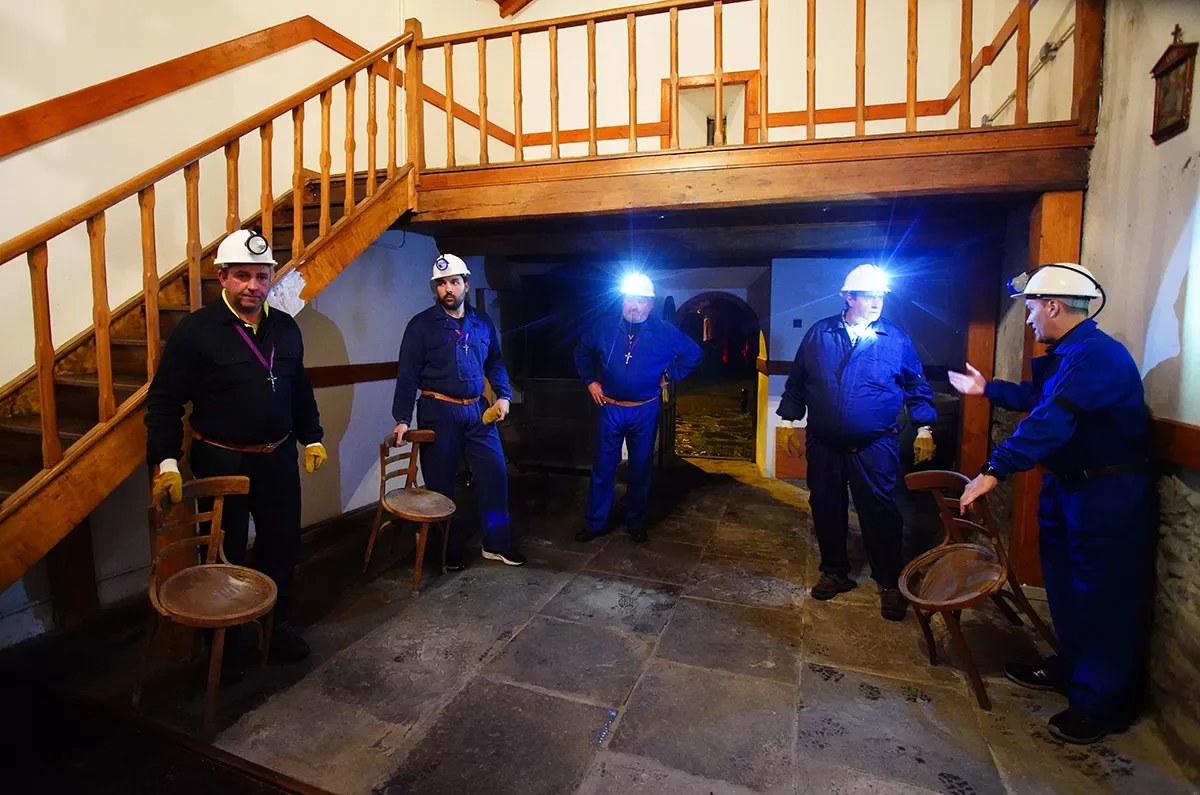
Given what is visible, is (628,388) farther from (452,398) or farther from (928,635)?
(928,635)

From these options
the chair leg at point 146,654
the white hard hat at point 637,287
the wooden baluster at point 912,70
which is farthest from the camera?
the white hard hat at point 637,287

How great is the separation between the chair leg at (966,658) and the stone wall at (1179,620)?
50 cm

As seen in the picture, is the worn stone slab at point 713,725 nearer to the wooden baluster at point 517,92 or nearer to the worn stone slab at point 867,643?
the worn stone slab at point 867,643

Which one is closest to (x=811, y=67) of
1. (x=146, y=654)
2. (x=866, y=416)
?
(x=866, y=416)

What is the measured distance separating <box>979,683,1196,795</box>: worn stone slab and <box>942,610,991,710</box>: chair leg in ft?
0.15

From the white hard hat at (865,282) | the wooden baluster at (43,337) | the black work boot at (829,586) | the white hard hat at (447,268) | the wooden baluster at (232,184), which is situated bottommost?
A: the black work boot at (829,586)

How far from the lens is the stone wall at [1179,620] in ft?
5.93

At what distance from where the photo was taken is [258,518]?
242 centimetres

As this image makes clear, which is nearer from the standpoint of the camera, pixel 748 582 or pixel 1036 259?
pixel 1036 259

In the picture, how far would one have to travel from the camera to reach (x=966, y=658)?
82.1 inches

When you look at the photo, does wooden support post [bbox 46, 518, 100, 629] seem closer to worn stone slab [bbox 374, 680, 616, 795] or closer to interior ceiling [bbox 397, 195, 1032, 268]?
worn stone slab [bbox 374, 680, 616, 795]

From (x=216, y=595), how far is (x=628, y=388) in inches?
96.1

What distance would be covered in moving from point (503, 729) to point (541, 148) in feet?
18.7

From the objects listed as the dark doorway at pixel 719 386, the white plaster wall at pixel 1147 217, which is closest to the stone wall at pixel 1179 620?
the white plaster wall at pixel 1147 217
